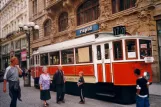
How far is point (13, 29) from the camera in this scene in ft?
158

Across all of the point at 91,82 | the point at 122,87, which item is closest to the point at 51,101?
the point at 91,82

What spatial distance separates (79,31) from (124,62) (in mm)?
14445

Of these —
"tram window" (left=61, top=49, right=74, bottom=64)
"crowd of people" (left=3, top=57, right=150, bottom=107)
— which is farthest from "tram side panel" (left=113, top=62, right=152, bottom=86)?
"tram window" (left=61, top=49, right=74, bottom=64)

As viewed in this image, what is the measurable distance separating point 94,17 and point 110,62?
12618 mm

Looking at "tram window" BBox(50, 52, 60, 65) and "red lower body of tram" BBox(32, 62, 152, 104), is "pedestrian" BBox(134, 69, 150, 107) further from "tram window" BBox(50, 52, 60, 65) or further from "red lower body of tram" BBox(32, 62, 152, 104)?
"tram window" BBox(50, 52, 60, 65)

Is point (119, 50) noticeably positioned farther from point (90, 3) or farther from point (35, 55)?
point (90, 3)

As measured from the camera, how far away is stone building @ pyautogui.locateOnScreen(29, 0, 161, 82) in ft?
52.5

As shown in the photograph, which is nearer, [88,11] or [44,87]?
[44,87]

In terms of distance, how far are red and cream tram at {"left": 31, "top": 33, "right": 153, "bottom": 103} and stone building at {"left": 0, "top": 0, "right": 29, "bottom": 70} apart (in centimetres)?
2845

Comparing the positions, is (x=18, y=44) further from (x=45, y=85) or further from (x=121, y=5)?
(x=45, y=85)

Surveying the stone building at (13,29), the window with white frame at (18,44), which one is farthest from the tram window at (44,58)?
the window with white frame at (18,44)

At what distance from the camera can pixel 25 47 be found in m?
39.2

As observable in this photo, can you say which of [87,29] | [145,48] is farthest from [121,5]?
[145,48]

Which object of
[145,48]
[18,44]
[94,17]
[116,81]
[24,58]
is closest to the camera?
[116,81]
